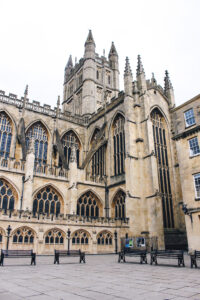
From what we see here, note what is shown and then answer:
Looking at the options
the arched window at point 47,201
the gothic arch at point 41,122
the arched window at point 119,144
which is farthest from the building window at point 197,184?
the gothic arch at point 41,122

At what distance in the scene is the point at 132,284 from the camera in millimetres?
6035

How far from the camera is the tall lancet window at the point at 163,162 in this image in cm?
2406

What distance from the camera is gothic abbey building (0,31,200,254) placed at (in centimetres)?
1922

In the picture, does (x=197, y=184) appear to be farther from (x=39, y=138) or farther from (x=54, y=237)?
(x=39, y=138)

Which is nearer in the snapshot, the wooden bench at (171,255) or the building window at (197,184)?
the wooden bench at (171,255)

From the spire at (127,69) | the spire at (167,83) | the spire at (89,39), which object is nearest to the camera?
the spire at (127,69)

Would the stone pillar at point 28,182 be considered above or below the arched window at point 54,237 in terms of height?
above

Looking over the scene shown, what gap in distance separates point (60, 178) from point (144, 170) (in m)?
8.23

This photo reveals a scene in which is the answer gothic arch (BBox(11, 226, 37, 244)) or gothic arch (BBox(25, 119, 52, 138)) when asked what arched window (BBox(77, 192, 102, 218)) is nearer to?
gothic arch (BBox(11, 226, 37, 244))

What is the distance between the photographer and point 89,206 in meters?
26.4

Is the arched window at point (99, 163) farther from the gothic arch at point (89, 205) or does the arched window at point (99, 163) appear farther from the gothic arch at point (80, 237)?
the gothic arch at point (80, 237)

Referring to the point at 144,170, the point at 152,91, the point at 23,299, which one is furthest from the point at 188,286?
the point at 152,91

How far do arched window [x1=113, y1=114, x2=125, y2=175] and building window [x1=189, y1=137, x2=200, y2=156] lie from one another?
9.71 m

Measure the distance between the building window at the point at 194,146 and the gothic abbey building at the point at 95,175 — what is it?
5.13 feet
